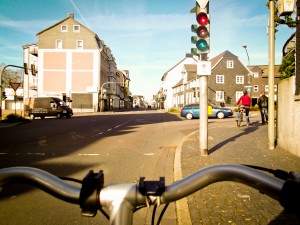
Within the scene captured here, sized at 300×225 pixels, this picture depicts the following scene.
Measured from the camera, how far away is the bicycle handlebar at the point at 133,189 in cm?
108

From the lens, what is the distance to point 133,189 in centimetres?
A: 111

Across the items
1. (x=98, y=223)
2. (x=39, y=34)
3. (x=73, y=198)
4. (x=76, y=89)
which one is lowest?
(x=98, y=223)

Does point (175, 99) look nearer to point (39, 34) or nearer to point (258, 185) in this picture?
point (39, 34)

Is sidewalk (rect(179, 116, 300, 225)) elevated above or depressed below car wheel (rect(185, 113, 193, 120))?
below

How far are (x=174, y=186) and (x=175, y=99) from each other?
71021 mm

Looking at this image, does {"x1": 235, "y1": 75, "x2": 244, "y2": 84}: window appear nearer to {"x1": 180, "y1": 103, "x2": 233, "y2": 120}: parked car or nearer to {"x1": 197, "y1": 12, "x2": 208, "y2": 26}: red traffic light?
{"x1": 180, "y1": 103, "x2": 233, "y2": 120}: parked car

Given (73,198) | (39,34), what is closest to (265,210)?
(73,198)

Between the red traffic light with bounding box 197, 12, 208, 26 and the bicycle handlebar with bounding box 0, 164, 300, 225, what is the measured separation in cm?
646

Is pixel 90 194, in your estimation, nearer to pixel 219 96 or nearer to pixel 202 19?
pixel 202 19

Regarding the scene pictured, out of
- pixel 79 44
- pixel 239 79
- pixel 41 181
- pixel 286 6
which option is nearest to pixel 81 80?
pixel 79 44

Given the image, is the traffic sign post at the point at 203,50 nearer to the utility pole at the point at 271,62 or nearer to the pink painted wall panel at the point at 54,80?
the utility pole at the point at 271,62

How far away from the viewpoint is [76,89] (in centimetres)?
4959

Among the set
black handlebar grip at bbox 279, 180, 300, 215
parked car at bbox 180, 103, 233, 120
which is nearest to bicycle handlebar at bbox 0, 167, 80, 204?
black handlebar grip at bbox 279, 180, 300, 215

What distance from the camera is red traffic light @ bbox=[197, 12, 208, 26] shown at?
22.5 ft
